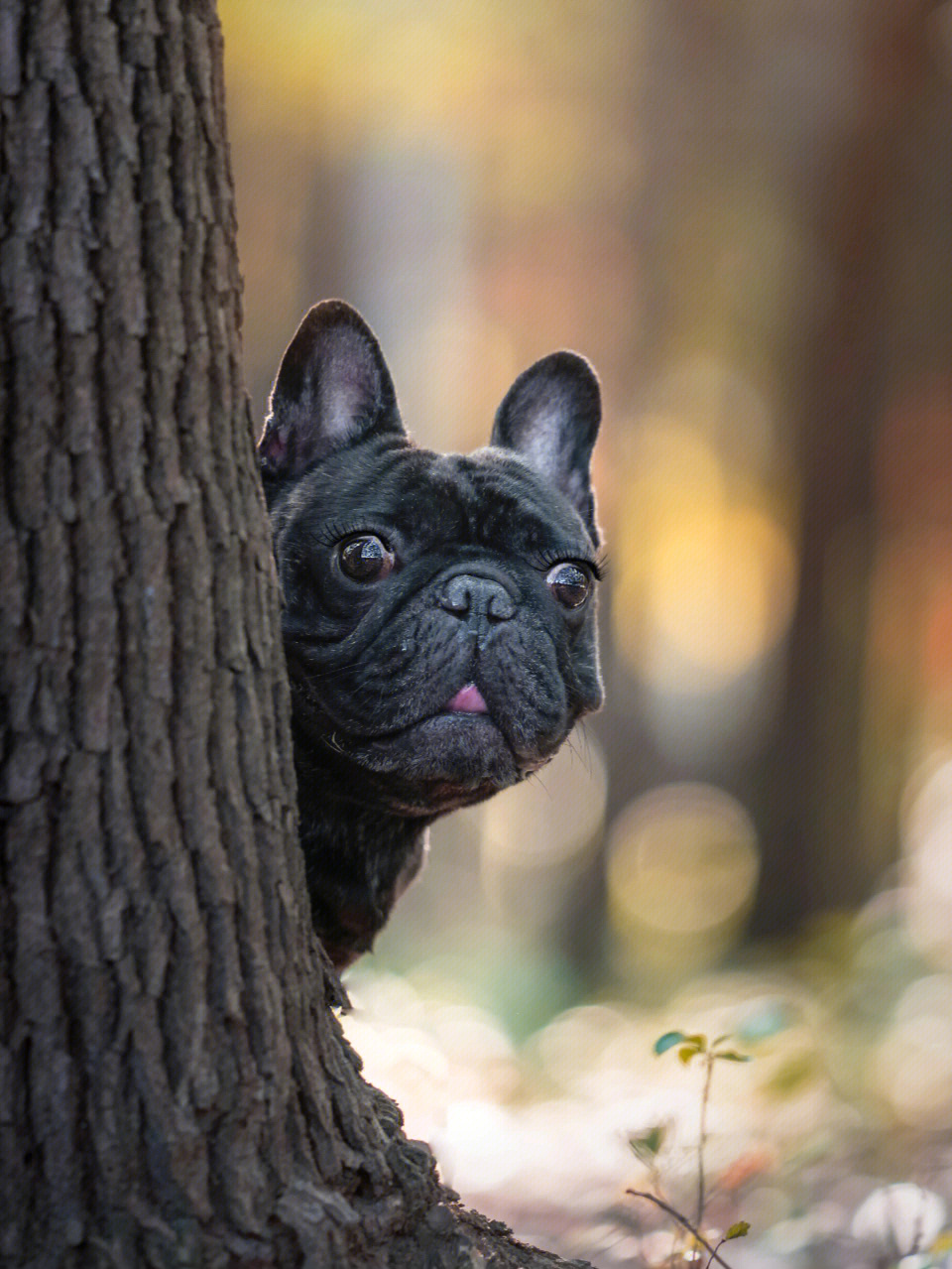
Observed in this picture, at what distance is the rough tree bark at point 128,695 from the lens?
5.89 feet

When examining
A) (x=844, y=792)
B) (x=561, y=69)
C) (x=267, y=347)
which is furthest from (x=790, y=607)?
(x=561, y=69)

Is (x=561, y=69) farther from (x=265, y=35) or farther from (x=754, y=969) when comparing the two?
(x=754, y=969)

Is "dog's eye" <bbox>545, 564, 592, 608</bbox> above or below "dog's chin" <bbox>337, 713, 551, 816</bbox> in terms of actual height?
above

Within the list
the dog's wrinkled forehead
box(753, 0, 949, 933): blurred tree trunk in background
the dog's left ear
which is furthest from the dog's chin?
box(753, 0, 949, 933): blurred tree trunk in background

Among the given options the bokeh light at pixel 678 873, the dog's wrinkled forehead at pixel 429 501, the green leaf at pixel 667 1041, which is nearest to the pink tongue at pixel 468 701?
the dog's wrinkled forehead at pixel 429 501

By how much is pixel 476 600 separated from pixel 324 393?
0.99 m

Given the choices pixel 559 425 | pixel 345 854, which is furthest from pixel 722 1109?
pixel 559 425

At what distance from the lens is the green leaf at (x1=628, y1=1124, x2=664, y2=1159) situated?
292 cm

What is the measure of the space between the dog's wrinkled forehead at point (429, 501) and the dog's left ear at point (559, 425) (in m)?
→ 0.64

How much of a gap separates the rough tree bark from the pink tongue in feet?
3.44

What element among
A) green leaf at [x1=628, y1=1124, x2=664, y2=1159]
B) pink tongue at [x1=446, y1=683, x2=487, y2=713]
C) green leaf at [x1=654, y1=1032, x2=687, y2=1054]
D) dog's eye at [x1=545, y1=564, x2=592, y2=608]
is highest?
dog's eye at [x1=545, y1=564, x2=592, y2=608]

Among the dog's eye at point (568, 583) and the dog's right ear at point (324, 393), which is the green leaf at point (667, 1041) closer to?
the dog's eye at point (568, 583)

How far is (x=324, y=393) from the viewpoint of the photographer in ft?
12.1

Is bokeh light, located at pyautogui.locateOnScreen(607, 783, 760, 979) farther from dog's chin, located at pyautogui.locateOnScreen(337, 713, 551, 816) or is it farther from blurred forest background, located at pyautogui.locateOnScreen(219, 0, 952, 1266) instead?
dog's chin, located at pyautogui.locateOnScreen(337, 713, 551, 816)
